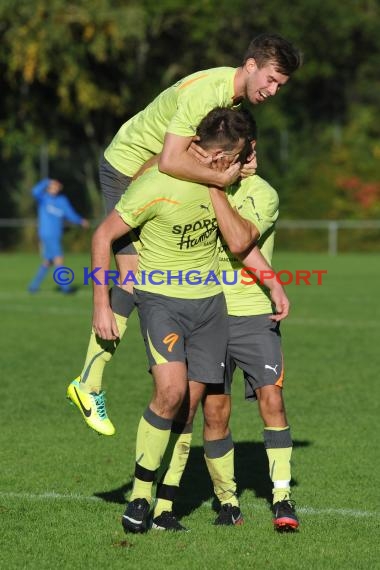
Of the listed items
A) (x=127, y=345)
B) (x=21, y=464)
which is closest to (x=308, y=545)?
(x=21, y=464)

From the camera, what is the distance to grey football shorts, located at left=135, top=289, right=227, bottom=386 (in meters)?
5.91

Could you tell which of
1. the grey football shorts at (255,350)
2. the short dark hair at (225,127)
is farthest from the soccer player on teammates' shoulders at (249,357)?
the short dark hair at (225,127)

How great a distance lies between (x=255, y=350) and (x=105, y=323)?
0.86m

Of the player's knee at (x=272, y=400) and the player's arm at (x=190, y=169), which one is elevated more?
the player's arm at (x=190, y=169)

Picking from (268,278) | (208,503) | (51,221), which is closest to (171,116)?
(268,278)

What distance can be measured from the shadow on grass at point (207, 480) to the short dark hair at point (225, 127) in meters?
2.15

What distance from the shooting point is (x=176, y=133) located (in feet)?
20.0

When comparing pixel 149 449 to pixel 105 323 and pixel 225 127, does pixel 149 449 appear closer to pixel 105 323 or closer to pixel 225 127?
pixel 105 323

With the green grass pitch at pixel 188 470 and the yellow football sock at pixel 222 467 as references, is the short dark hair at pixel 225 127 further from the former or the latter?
the green grass pitch at pixel 188 470

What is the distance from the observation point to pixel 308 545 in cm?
571

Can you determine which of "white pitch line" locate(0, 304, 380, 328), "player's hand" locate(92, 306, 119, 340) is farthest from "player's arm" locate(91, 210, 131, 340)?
"white pitch line" locate(0, 304, 380, 328)

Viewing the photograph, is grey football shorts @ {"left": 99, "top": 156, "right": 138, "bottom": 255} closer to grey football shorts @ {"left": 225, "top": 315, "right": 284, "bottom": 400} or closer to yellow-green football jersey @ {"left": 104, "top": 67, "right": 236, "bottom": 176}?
yellow-green football jersey @ {"left": 104, "top": 67, "right": 236, "bottom": 176}

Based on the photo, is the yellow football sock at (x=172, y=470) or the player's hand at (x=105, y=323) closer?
the player's hand at (x=105, y=323)

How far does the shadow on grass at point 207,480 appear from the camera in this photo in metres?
6.76
